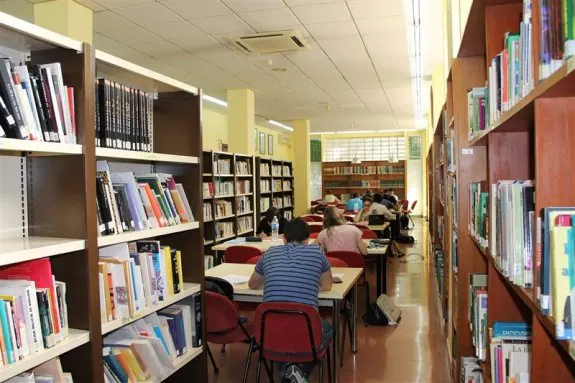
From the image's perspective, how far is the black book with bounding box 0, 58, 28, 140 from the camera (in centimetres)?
160

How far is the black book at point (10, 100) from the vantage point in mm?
1604

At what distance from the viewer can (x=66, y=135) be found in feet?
5.98

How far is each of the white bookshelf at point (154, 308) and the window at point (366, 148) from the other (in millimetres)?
16209

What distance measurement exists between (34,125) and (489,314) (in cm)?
198

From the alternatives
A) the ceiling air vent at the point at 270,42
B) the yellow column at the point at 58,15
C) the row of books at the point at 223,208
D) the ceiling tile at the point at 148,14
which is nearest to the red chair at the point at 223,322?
the yellow column at the point at 58,15

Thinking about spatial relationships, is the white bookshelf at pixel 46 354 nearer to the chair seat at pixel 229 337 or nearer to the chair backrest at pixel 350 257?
the chair seat at pixel 229 337

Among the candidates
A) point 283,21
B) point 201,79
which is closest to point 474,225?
point 283,21

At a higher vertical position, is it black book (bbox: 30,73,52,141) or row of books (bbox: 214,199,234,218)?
black book (bbox: 30,73,52,141)

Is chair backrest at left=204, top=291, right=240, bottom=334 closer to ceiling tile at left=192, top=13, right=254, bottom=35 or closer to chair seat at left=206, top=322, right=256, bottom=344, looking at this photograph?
chair seat at left=206, top=322, right=256, bottom=344

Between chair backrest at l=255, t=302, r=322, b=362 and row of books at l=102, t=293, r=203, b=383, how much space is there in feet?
1.27

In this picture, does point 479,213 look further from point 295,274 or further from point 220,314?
point 220,314

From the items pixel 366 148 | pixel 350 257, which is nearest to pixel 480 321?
pixel 350 257

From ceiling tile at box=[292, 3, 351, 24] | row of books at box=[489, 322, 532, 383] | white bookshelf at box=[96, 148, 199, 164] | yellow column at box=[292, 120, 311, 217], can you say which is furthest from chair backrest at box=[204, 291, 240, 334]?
yellow column at box=[292, 120, 311, 217]

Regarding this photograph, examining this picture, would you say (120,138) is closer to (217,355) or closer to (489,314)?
(489,314)
